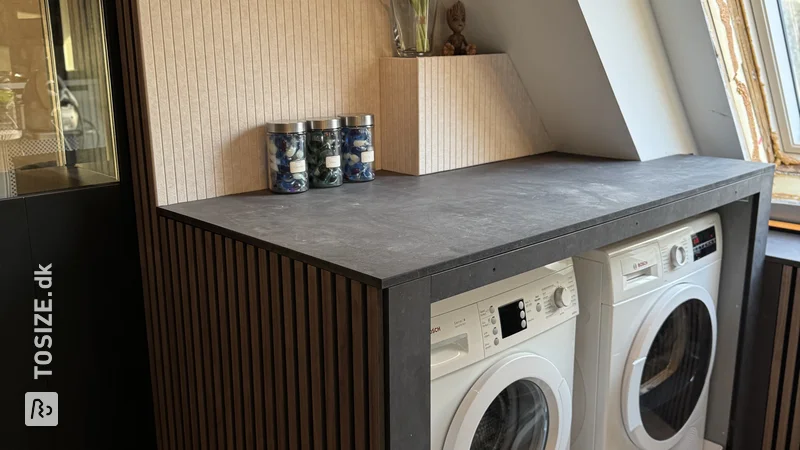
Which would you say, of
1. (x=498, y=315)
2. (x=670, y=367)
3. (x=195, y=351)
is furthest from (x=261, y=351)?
(x=670, y=367)

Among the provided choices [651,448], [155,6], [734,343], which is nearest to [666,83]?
[734,343]

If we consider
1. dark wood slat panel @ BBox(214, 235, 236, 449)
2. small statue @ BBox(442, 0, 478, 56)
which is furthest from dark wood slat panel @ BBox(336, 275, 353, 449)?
small statue @ BBox(442, 0, 478, 56)

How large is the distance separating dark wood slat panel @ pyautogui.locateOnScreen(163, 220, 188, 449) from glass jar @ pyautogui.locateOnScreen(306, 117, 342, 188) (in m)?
0.42

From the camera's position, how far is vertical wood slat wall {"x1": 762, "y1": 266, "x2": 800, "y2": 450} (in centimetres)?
219

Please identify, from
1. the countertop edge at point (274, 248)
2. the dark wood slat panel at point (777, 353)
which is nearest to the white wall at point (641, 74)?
the dark wood slat panel at point (777, 353)

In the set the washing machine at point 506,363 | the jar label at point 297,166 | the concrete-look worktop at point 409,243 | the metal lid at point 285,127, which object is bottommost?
the washing machine at point 506,363

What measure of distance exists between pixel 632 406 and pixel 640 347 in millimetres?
167

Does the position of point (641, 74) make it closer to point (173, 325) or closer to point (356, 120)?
point (356, 120)

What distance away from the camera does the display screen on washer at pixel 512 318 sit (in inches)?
62.2

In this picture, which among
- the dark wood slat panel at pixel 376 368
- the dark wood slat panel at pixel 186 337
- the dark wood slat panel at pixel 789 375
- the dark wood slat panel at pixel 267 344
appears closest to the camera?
the dark wood slat panel at pixel 376 368

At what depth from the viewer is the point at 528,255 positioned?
56.2 inches

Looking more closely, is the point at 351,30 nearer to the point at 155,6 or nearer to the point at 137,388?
the point at 155,6

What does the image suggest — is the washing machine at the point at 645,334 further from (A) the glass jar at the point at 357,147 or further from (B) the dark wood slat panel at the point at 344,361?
(B) the dark wood slat panel at the point at 344,361

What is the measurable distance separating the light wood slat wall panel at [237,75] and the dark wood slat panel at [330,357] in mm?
619
